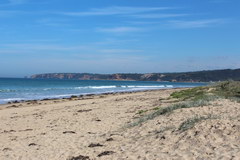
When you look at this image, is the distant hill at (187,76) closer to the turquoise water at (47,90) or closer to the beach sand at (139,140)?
the turquoise water at (47,90)

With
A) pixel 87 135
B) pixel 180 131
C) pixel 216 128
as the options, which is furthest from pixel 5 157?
pixel 216 128

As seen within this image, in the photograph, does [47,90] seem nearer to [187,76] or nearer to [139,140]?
[139,140]

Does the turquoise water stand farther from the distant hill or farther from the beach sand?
the distant hill

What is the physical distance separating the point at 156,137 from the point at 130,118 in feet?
15.4

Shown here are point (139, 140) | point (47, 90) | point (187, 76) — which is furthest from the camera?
point (187, 76)

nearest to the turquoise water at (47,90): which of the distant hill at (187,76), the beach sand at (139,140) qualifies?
the beach sand at (139,140)

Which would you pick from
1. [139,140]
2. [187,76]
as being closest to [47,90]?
[139,140]

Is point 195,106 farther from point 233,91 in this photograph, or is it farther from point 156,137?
point 233,91

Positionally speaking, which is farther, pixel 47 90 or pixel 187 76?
pixel 187 76

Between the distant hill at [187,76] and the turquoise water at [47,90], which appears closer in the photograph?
the turquoise water at [47,90]

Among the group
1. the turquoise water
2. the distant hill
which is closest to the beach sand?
the turquoise water

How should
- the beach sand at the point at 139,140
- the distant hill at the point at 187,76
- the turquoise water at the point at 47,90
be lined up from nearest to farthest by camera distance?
1. the beach sand at the point at 139,140
2. the turquoise water at the point at 47,90
3. the distant hill at the point at 187,76

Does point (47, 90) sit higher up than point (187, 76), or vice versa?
point (187, 76)

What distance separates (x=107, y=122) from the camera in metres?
12.8
